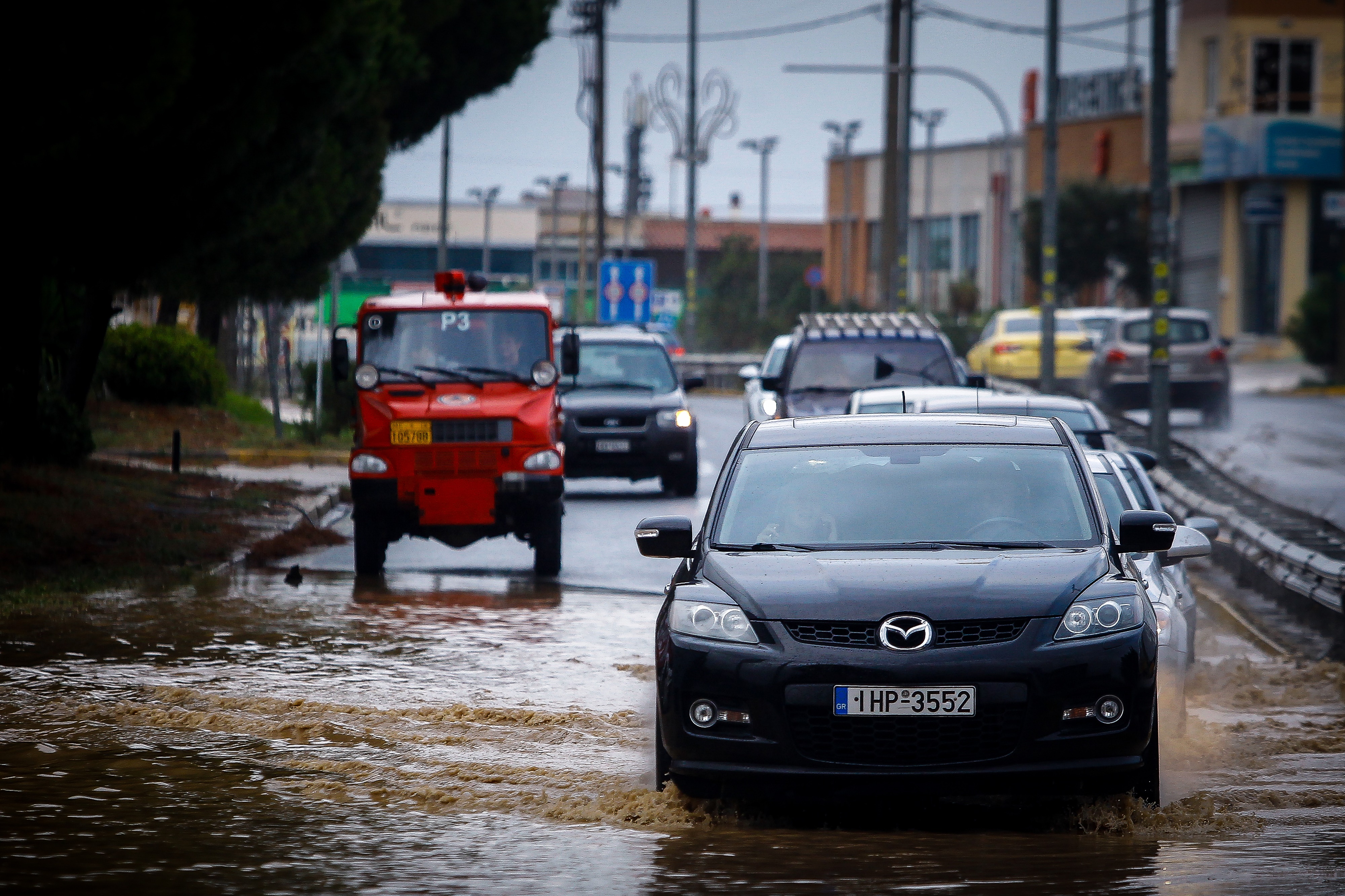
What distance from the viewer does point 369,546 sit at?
15070 mm

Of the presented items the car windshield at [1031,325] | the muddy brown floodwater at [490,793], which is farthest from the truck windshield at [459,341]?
the car windshield at [1031,325]

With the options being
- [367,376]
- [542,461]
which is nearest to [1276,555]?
[542,461]

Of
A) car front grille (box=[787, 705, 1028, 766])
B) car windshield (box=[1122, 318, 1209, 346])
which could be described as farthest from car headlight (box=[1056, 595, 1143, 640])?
car windshield (box=[1122, 318, 1209, 346])

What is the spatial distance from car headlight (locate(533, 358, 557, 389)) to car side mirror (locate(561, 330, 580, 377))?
0.52 feet

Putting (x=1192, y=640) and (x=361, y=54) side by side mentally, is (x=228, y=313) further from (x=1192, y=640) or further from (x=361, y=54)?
(x=1192, y=640)

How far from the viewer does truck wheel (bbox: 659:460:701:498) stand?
2194 cm

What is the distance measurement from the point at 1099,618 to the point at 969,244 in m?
74.9

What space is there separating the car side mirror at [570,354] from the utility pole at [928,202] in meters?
53.5

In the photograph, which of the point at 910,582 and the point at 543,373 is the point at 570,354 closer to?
the point at 543,373

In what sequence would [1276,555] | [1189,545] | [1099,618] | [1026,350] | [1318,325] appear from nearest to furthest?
[1099,618] → [1189,545] → [1276,555] → [1026,350] → [1318,325]

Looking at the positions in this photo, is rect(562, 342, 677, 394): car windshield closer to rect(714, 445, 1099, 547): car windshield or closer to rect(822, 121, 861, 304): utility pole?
rect(714, 445, 1099, 547): car windshield

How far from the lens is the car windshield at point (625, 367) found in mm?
22891

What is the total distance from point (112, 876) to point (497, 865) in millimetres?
1204

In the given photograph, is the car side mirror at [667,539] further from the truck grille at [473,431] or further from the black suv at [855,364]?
the black suv at [855,364]
